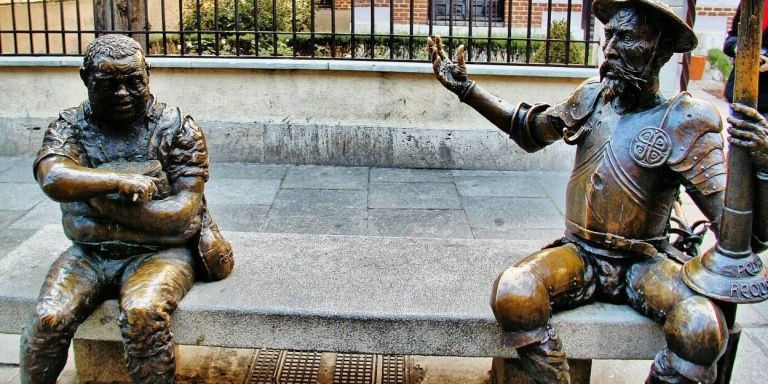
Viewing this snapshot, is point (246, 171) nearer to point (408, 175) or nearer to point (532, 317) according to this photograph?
point (408, 175)

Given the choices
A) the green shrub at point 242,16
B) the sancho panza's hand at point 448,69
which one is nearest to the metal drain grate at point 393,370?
the sancho panza's hand at point 448,69

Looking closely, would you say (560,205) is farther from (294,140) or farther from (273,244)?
(273,244)

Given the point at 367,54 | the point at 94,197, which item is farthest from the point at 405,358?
the point at 367,54

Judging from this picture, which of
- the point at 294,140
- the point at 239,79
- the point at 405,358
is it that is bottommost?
the point at 405,358

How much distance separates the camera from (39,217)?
6105 mm

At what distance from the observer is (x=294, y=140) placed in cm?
778

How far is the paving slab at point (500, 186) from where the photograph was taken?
6939 millimetres

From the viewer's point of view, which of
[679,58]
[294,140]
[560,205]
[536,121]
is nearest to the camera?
[536,121]

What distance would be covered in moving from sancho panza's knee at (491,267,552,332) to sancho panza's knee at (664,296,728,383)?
1.47ft

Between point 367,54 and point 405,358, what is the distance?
543cm

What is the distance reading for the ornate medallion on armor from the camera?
2.90 metres

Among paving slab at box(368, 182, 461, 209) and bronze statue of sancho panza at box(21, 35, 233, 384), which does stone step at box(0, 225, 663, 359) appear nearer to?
bronze statue of sancho panza at box(21, 35, 233, 384)

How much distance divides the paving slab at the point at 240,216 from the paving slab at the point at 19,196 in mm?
1510

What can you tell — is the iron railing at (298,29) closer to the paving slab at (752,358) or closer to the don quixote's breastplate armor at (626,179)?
the paving slab at (752,358)
